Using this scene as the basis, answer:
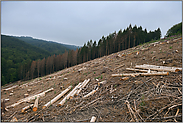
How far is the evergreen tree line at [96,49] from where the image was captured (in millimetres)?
33938

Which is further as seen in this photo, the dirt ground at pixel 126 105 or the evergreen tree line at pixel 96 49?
the evergreen tree line at pixel 96 49

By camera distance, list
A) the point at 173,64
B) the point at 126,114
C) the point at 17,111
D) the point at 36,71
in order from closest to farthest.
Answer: the point at 126,114, the point at 17,111, the point at 173,64, the point at 36,71

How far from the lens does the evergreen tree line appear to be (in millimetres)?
33938

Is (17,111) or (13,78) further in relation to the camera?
(13,78)

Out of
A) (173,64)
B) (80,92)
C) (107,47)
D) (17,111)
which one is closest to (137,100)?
(80,92)

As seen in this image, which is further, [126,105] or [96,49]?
[96,49]

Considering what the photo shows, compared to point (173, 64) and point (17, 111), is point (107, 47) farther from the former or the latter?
point (17, 111)

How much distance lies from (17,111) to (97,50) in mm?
35710

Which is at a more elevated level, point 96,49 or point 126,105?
point 96,49

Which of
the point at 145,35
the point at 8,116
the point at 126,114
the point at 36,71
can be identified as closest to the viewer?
the point at 126,114

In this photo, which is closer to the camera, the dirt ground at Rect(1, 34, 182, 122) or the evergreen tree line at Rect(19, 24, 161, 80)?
the dirt ground at Rect(1, 34, 182, 122)

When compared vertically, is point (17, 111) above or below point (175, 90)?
below

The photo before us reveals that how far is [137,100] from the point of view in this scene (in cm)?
379

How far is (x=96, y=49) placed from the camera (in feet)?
129
